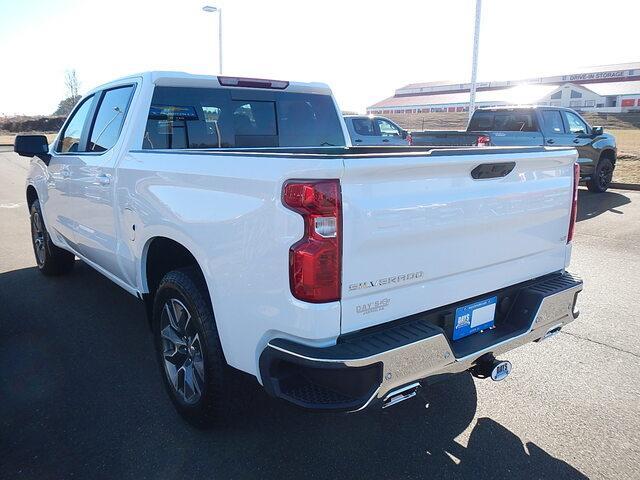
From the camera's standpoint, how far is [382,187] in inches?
89.9

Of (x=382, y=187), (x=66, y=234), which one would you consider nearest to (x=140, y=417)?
(x=382, y=187)

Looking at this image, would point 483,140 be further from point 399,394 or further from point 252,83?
point 399,394

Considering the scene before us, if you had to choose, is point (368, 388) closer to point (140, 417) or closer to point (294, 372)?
point (294, 372)

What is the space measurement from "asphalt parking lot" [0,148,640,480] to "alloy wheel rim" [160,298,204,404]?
0.24 m

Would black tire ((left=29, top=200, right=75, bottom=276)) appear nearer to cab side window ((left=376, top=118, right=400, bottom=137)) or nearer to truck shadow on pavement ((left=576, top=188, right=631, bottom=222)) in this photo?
truck shadow on pavement ((left=576, top=188, right=631, bottom=222))

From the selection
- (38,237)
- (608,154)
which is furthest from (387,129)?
(38,237)

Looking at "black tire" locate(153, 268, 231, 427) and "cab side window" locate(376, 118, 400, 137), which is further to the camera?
"cab side window" locate(376, 118, 400, 137)

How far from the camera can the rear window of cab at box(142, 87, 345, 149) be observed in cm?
396

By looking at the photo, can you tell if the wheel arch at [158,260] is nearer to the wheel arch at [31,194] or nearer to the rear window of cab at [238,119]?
the rear window of cab at [238,119]

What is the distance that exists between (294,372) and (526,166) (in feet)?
5.56

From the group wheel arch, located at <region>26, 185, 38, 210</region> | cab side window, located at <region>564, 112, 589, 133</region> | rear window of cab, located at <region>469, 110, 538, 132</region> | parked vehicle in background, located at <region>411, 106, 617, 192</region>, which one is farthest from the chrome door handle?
cab side window, located at <region>564, 112, 589, 133</region>

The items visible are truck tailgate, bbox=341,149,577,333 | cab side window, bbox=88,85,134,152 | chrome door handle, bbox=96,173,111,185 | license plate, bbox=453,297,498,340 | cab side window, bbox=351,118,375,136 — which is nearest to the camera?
truck tailgate, bbox=341,149,577,333

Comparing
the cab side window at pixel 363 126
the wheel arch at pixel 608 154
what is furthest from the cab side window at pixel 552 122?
the cab side window at pixel 363 126

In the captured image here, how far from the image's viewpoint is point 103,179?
3.88 metres
